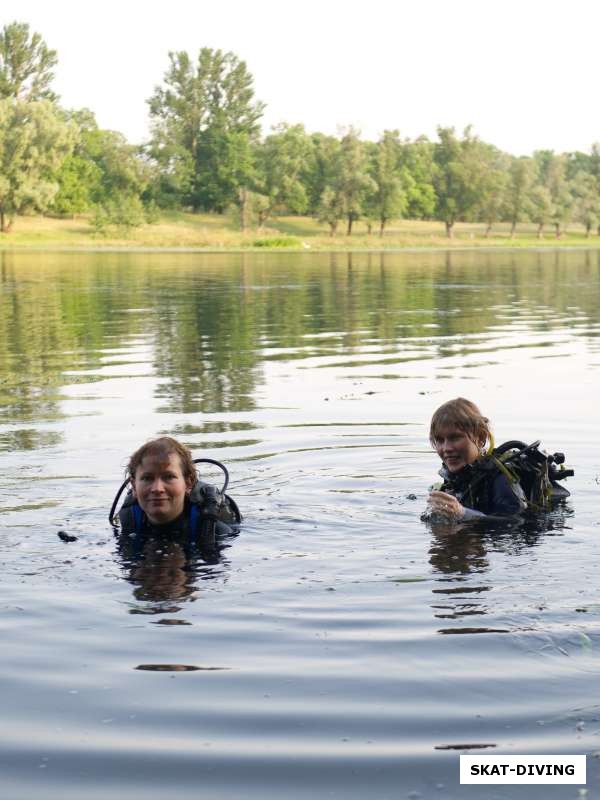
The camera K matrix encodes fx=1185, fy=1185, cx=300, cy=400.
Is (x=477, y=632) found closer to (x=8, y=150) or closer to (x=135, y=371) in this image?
(x=135, y=371)

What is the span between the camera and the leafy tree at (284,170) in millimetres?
115875

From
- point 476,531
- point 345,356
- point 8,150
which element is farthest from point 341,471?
point 8,150

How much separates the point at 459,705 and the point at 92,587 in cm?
270

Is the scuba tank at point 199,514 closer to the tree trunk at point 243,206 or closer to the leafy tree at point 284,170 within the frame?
the tree trunk at point 243,206

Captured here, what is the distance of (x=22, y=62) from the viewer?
367 feet

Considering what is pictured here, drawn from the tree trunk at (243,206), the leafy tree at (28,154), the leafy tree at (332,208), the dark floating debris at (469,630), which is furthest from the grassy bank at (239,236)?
the dark floating debris at (469,630)

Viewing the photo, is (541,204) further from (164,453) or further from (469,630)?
(469,630)

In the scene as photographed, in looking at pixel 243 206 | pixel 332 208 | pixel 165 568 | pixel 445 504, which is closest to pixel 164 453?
pixel 165 568

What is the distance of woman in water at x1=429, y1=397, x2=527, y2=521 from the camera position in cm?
809

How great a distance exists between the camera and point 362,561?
299 inches

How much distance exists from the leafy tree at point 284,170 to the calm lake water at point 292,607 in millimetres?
101305

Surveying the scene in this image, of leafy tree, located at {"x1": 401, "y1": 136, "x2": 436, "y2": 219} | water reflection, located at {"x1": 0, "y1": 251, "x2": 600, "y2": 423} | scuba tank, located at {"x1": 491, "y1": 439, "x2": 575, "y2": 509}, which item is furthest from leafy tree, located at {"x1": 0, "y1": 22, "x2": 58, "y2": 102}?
scuba tank, located at {"x1": 491, "y1": 439, "x2": 575, "y2": 509}

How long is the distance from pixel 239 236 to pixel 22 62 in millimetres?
28355

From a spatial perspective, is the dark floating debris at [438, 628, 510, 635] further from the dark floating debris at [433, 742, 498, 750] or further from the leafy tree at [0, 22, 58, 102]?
the leafy tree at [0, 22, 58, 102]
